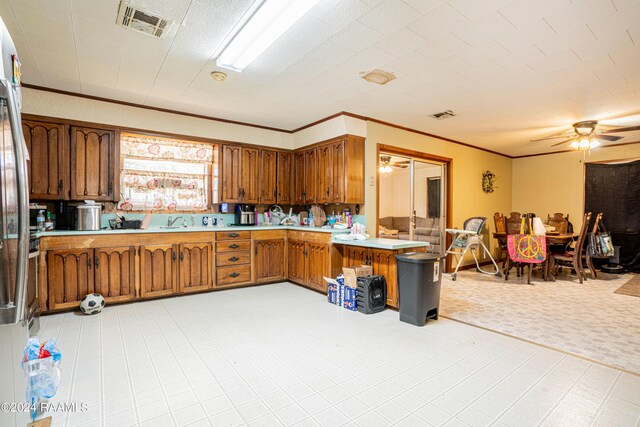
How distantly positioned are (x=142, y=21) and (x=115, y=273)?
3013mm

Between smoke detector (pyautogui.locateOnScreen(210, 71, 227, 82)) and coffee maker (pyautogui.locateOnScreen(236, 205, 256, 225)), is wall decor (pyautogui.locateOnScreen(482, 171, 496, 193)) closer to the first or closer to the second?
Result: coffee maker (pyautogui.locateOnScreen(236, 205, 256, 225))

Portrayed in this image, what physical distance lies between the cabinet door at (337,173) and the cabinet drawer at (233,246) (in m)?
1.52

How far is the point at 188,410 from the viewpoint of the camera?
1984 mm

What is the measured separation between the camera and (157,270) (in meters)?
4.38

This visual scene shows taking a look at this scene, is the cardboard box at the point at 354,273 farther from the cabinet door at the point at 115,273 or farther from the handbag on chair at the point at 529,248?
the handbag on chair at the point at 529,248

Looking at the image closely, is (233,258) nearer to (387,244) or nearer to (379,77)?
(387,244)

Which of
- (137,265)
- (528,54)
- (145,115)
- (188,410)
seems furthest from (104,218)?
(528,54)

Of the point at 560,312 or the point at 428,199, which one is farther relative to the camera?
the point at 428,199

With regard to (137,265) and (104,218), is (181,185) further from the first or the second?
(137,265)

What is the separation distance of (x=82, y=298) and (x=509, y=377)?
15.0 ft

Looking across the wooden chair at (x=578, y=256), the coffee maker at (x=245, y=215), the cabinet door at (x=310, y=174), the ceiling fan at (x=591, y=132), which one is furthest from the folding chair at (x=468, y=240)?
the coffee maker at (x=245, y=215)

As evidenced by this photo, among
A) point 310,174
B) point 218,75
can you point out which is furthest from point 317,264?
point 218,75

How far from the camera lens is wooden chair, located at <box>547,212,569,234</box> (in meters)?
6.95

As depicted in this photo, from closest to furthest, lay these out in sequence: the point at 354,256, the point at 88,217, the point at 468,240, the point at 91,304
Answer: the point at 91,304, the point at 88,217, the point at 354,256, the point at 468,240
